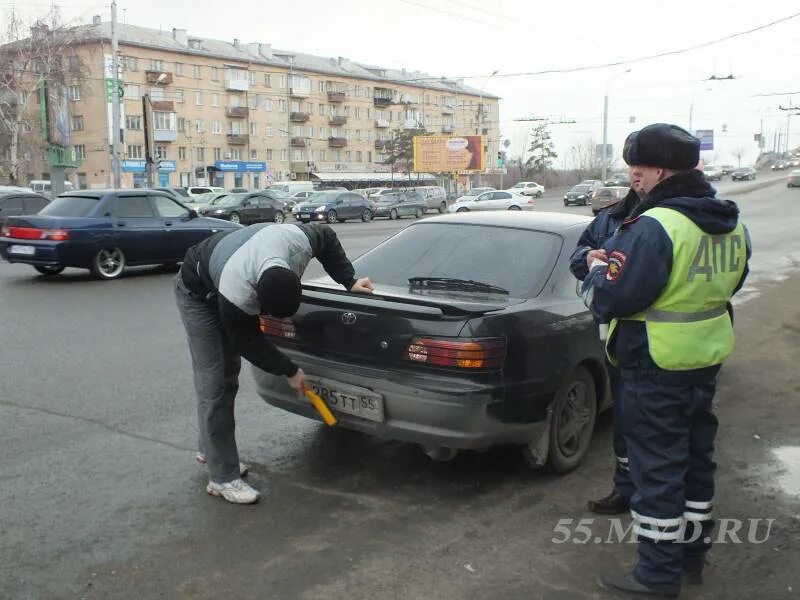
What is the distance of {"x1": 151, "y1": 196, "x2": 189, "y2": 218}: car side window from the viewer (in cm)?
1386

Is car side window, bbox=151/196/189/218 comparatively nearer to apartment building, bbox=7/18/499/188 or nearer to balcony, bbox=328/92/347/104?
apartment building, bbox=7/18/499/188

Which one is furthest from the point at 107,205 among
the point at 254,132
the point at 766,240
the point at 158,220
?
the point at 254,132

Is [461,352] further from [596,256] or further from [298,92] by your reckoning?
[298,92]

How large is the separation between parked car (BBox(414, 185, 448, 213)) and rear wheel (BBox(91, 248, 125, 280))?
3228cm

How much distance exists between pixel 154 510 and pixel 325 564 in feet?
3.44

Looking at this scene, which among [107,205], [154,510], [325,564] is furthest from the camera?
[107,205]

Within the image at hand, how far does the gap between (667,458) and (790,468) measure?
200 centimetres

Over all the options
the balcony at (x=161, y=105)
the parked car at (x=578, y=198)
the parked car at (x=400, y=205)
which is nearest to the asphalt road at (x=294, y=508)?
the parked car at (x=400, y=205)

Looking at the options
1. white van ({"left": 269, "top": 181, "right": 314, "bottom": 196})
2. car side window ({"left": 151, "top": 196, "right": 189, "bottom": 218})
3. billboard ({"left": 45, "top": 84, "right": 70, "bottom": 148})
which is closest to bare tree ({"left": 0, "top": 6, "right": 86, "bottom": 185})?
billboard ({"left": 45, "top": 84, "right": 70, "bottom": 148})

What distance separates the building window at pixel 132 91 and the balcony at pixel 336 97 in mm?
25054

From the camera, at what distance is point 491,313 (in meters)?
3.91

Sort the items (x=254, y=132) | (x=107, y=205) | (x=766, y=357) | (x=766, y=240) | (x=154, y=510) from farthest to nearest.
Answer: (x=254, y=132) < (x=766, y=240) < (x=107, y=205) < (x=766, y=357) < (x=154, y=510)

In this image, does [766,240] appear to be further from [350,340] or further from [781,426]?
[350,340]

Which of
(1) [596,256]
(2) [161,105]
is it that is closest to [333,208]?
(1) [596,256]
